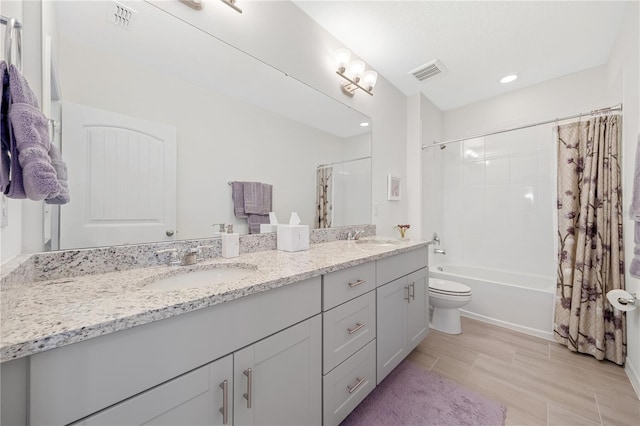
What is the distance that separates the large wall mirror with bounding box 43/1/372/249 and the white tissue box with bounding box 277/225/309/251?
0.12 metres

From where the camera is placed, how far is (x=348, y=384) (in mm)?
1189

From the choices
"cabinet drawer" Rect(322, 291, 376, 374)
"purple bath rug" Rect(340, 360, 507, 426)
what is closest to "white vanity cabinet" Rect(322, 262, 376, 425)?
"cabinet drawer" Rect(322, 291, 376, 374)

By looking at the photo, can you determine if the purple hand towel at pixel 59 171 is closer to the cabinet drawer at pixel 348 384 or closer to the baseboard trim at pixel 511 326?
the cabinet drawer at pixel 348 384

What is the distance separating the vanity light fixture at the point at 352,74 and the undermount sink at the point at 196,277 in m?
1.59

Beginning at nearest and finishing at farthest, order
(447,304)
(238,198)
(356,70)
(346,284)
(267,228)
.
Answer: (346,284)
(238,198)
(267,228)
(356,70)
(447,304)

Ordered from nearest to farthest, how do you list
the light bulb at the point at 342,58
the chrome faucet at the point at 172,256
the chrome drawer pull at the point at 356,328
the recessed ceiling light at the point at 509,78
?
the chrome faucet at the point at 172,256, the chrome drawer pull at the point at 356,328, the light bulb at the point at 342,58, the recessed ceiling light at the point at 509,78

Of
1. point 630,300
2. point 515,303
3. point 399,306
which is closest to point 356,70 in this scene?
point 399,306

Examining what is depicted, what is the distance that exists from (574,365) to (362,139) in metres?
2.24

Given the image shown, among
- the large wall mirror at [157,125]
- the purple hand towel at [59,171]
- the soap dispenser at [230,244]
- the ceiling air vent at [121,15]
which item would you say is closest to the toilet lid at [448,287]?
the large wall mirror at [157,125]

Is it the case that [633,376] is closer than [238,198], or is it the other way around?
[238,198]

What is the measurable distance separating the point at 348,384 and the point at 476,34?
2.46 meters

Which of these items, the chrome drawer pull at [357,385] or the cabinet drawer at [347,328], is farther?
the chrome drawer pull at [357,385]

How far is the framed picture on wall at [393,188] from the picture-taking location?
2449mm

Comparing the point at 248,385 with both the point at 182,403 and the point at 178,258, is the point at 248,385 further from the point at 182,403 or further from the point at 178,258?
the point at 178,258
